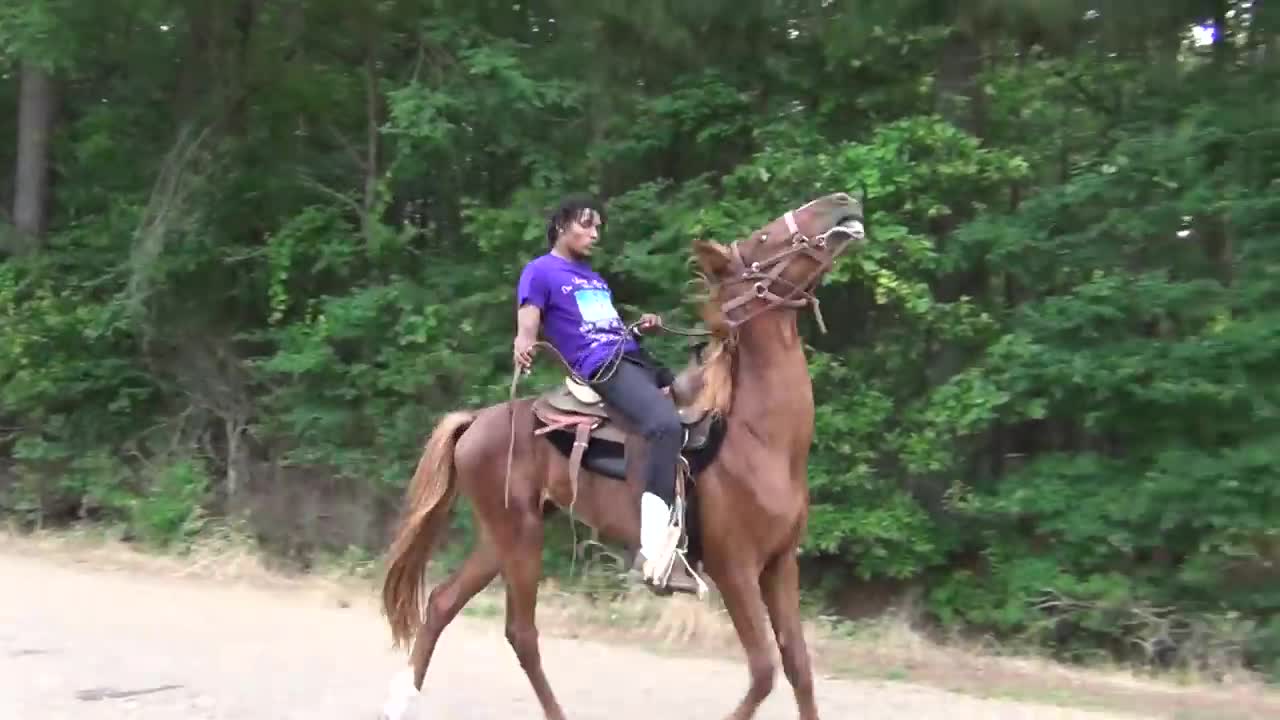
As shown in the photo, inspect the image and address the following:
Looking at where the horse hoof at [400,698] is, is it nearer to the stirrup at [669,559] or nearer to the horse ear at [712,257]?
the stirrup at [669,559]

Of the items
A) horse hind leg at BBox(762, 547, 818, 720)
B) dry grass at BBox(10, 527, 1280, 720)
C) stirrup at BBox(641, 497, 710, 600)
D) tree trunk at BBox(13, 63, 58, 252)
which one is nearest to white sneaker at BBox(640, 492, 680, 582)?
stirrup at BBox(641, 497, 710, 600)

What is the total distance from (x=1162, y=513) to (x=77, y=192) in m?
12.1

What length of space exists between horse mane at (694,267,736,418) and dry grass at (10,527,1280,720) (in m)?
2.69

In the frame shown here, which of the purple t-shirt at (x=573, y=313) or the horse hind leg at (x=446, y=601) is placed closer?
the purple t-shirt at (x=573, y=313)

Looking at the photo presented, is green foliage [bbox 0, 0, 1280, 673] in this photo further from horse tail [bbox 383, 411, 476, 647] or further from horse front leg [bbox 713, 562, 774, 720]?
horse front leg [bbox 713, 562, 774, 720]

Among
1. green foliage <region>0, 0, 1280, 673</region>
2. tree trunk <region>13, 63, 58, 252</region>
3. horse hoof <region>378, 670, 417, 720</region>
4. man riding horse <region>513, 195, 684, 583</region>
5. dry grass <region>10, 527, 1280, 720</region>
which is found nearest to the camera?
man riding horse <region>513, 195, 684, 583</region>

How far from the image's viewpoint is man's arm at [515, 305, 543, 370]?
5.75 m

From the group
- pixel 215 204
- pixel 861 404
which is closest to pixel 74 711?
pixel 861 404

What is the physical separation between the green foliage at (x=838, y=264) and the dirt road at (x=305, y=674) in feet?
7.62

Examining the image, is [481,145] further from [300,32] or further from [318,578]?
[318,578]

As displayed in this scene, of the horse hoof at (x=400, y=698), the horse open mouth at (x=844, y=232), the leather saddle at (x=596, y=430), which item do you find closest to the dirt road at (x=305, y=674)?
the horse hoof at (x=400, y=698)

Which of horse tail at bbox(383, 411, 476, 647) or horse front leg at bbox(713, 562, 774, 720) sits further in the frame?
horse tail at bbox(383, 411, 476, 647)

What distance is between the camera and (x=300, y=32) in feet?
41.5

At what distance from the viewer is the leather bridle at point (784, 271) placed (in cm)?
545
